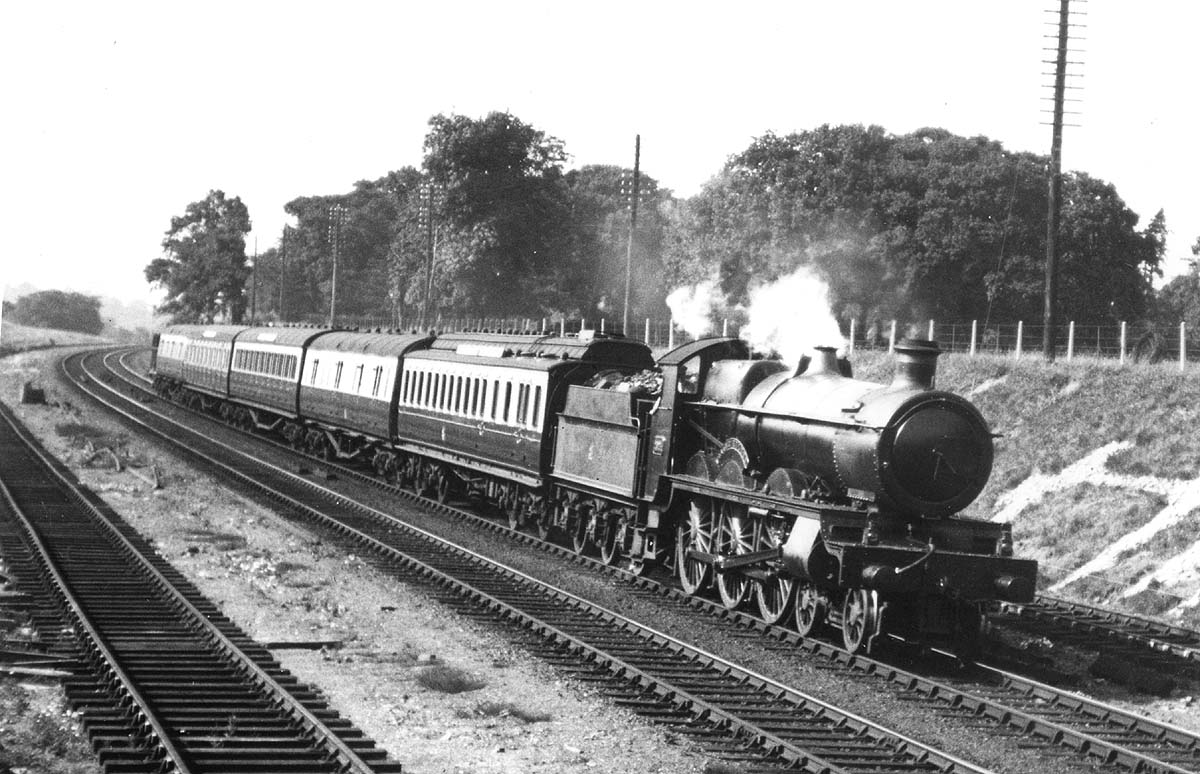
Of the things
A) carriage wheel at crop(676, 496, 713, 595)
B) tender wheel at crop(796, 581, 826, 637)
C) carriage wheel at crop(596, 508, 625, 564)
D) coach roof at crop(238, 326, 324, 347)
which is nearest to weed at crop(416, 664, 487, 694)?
tender wheel at crop(796, 581, 826, 637)

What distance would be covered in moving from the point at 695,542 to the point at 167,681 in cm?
690

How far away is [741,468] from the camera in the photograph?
14.5 meters

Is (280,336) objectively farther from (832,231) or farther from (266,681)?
(266,681)

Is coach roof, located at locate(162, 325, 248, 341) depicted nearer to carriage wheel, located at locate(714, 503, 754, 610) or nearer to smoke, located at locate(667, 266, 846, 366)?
smoke, located at locate(667, 266, 846, 366)

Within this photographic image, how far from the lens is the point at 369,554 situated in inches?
715

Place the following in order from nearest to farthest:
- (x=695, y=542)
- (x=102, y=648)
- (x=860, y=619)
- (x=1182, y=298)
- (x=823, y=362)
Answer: (x=102, y=648), (x=860, y=619), (x=823, y=362), (x=695, y=542), (x=1182, y=298)

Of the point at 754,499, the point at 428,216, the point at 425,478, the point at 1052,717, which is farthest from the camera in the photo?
the point at 428,216

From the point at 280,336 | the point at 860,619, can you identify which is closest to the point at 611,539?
the point at 860,619

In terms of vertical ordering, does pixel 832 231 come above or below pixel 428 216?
below

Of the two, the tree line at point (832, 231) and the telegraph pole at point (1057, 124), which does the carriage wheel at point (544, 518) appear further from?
the tree line at point (832, 231)

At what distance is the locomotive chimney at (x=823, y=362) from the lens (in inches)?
565

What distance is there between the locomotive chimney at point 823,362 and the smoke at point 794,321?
25 centimetres

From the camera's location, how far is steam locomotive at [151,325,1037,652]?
1257 centimetres

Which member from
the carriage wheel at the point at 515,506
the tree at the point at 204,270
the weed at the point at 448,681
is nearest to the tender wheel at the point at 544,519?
the carriage wheel at the point at 515,506
